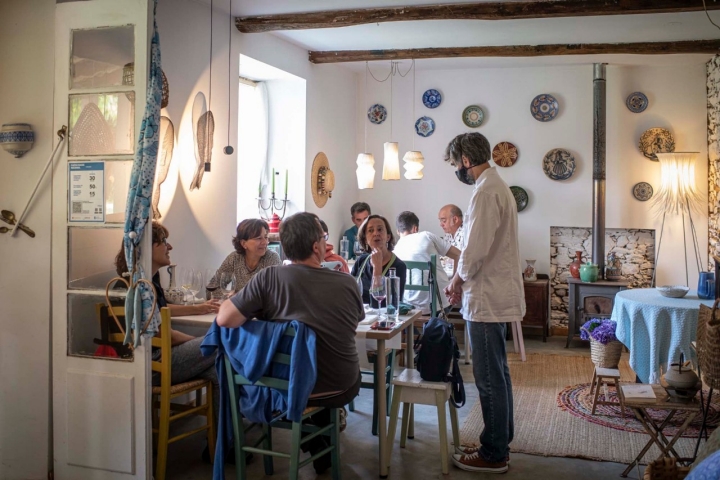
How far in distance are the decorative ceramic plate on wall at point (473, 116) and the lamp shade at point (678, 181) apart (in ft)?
5.88

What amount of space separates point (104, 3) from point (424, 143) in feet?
15.9

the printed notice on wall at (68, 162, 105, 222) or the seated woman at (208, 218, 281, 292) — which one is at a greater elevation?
the printed notice on wall at (68, 162, 105, 222)

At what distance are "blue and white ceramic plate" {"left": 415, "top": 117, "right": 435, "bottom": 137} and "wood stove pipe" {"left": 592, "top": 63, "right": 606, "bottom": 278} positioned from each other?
1668 mm

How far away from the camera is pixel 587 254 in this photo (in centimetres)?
729

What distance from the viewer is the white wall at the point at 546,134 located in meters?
7.00

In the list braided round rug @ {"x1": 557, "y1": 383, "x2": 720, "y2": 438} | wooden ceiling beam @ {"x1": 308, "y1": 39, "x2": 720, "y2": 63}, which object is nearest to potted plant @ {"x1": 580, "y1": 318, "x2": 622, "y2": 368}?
braided round rug @ {"x1": 557, "y1": 383, "x2": 720, "y2": 438}

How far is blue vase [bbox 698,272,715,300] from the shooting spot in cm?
475

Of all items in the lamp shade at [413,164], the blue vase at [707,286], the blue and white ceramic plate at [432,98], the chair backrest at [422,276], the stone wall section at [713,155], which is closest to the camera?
the chair backrest at [422,276]

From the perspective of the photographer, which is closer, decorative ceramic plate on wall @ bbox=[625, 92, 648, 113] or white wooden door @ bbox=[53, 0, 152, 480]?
white wooden door @ bbox=[53, 0, 152, 480]

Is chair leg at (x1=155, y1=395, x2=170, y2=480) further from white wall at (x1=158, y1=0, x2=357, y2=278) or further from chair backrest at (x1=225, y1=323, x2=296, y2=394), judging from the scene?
white wall at (x1=158, y1=0, x2=357, y2=278)

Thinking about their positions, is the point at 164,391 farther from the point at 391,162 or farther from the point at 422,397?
the point at 391,162

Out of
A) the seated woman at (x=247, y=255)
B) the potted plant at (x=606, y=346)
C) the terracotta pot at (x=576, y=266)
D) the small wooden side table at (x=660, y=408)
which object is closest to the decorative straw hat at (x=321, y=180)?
the seated woman at (x=247, y=255)

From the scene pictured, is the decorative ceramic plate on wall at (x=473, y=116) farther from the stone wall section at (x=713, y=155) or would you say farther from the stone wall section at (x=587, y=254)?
the stone wall section at (x=713, y=155)

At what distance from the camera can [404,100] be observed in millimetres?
7664
